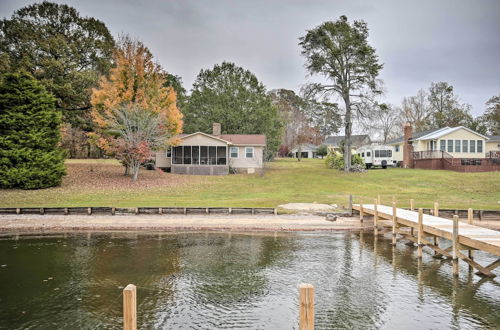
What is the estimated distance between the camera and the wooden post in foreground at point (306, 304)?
454 centimetres

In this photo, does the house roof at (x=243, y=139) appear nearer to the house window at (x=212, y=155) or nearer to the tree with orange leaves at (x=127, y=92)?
the house window at (x=212, y=155)

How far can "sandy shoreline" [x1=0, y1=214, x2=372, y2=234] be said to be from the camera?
56.9 ft

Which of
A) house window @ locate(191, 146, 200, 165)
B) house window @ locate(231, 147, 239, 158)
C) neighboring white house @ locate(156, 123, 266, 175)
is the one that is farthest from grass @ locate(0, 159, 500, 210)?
house window @ locate(231, 147, 239, 158)

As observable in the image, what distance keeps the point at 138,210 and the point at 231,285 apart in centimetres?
1191

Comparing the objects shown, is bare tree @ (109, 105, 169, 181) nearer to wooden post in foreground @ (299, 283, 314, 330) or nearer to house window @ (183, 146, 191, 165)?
house window @ (183, 146, 191, 165)

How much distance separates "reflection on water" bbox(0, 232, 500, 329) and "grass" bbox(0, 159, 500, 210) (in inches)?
357

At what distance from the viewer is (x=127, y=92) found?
105ft

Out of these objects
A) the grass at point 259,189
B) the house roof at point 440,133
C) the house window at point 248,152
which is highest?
the house roof at point 440,133

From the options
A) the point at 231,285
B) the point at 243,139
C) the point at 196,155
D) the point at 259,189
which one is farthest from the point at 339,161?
the point at 231,285

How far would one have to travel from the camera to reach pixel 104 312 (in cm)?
823

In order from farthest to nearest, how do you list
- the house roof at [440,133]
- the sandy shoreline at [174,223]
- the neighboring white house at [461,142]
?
the neighboring white house at [461,142], the house roof at [440,133], the sandy shoreline at [174,223]

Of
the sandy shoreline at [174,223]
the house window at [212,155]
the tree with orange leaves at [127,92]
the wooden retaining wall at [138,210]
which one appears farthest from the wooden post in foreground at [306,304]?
the house window at [212,155]

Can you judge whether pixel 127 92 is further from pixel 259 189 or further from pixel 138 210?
pixel 138 210

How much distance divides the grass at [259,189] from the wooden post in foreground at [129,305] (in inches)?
716
